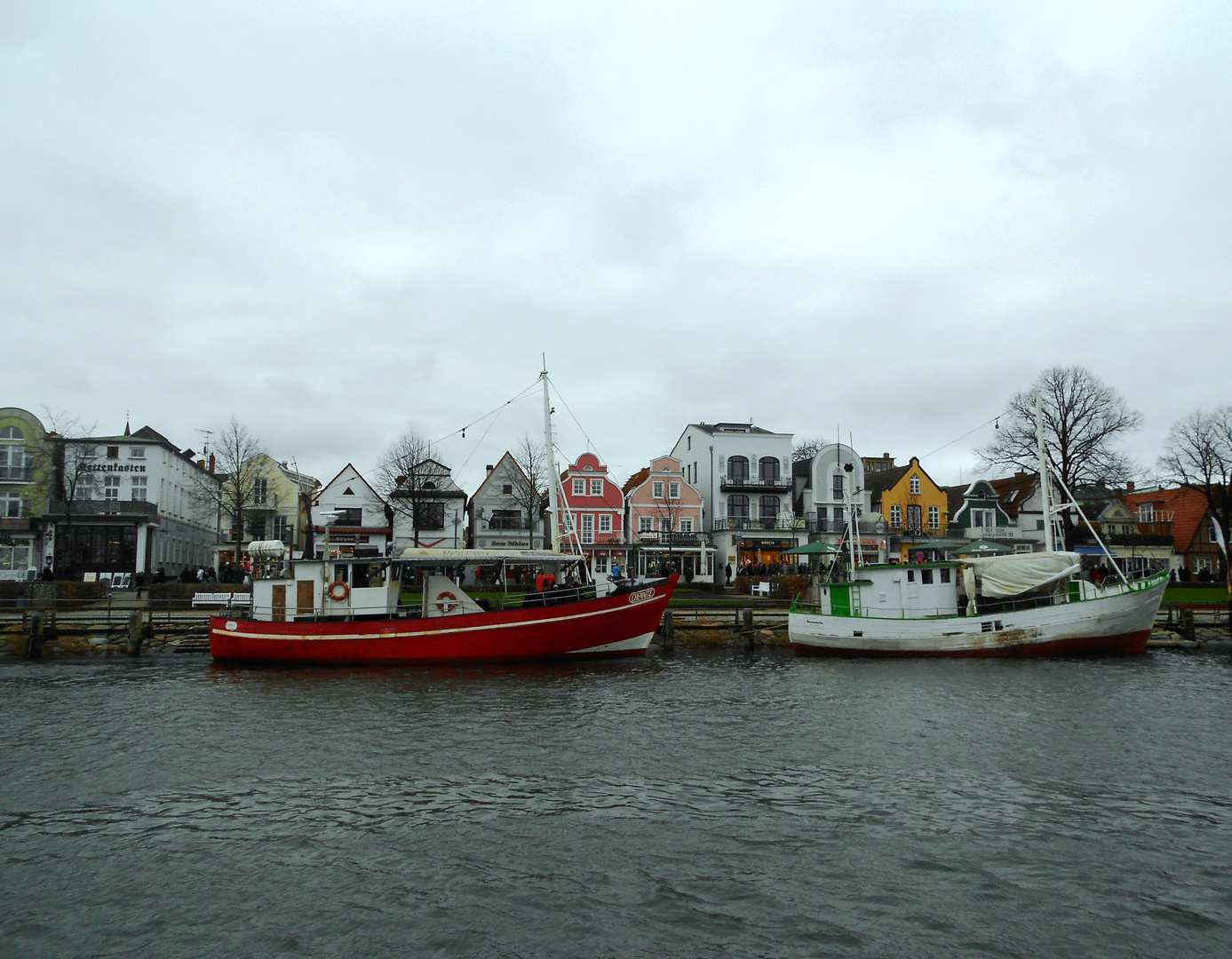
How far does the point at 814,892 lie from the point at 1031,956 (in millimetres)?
2325

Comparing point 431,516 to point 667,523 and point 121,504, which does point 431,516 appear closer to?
point 667,523

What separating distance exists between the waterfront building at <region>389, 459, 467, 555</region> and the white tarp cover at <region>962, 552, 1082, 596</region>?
1478 inches

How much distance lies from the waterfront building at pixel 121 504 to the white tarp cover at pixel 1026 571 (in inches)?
1768

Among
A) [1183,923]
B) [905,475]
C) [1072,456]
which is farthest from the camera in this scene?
[905,475]

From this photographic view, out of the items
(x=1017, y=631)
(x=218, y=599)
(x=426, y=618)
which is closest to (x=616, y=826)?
(x=426, y=618)

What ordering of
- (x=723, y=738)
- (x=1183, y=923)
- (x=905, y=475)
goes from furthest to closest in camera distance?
(x=905, y=475) → (x=723, y=738) → (x=1183, y=923)

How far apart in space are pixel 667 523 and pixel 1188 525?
44.8 meters

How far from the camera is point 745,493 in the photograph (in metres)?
67.1

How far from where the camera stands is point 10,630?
34.3 meters

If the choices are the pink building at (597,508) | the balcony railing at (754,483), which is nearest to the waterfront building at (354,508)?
the pink building at (597,508)

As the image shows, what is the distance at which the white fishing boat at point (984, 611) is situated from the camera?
32.1 meters

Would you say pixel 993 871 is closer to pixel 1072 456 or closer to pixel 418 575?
pixel 418 575

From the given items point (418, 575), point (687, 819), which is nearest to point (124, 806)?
point (687, 819)

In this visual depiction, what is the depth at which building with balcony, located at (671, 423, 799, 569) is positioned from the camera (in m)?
65.3
